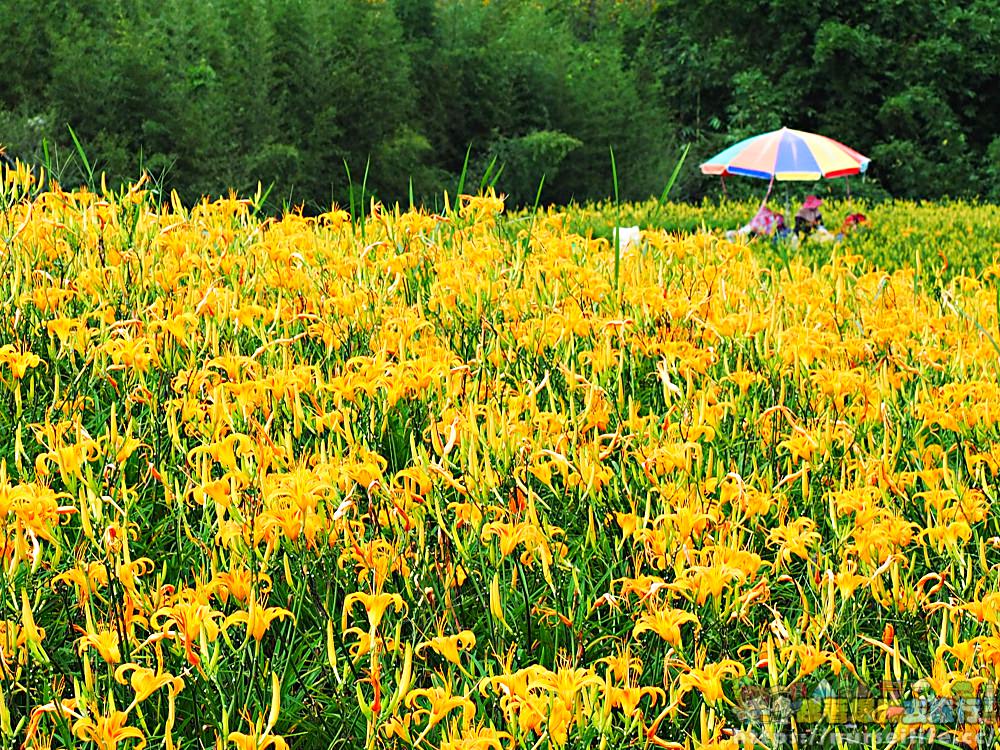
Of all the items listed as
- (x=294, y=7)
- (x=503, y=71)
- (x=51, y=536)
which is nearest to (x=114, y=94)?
(x=294, y=7)

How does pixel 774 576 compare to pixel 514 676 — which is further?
pixel 774 576

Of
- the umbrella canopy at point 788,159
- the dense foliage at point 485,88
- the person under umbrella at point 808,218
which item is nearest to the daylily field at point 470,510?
the person under umbrella at point 808,218

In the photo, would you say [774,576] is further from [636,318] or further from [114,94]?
[114,94]

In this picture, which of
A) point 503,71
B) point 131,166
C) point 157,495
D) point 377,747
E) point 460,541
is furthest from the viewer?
point 503,71

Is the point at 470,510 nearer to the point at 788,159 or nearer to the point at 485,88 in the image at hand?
the point at 788,159

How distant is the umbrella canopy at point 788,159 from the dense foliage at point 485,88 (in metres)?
3.88

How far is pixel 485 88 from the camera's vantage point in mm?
16797

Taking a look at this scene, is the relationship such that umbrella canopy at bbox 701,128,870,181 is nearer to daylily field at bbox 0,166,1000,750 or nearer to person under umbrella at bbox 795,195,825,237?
person under umbrella at bbox 795,195,825,237

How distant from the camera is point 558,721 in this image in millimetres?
1412

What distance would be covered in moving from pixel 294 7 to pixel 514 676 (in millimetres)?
13721

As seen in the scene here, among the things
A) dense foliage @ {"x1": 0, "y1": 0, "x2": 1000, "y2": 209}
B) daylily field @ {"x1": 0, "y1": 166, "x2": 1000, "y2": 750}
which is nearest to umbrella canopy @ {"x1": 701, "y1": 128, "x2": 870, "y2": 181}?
dense foliage @ {"x1": 0, "y1": 0, "x2": 1000, "y2": 209}

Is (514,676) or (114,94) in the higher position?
(114,94)

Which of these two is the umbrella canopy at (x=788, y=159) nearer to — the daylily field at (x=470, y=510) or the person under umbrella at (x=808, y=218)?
the person under umbrella at (x=808, y=218)

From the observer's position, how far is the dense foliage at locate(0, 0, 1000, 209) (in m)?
12.6
